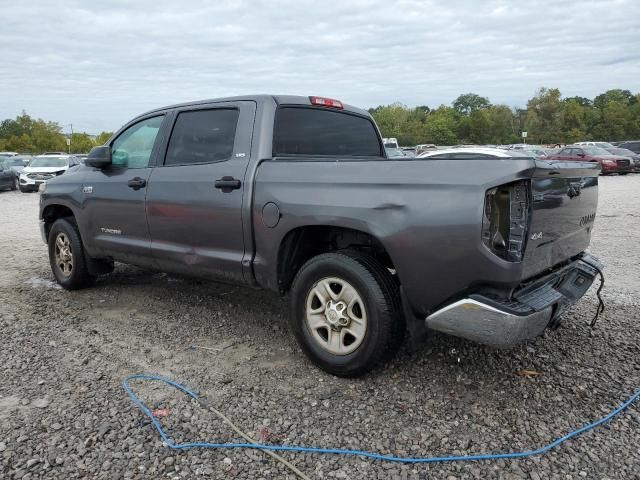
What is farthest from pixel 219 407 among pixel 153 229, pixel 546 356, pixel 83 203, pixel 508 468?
pixel 83 203

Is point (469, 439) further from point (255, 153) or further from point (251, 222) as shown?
point (255, 153)

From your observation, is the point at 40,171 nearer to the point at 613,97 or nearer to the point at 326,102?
the point at 326,102

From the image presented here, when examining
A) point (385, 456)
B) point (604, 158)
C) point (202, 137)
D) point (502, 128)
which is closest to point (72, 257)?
point (202, 137)

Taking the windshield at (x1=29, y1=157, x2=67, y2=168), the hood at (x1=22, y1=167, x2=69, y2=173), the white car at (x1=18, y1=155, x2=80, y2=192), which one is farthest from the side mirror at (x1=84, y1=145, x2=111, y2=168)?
the windshield at (x1=29, y1=157, x2=67, y2=168)

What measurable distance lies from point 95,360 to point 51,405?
2.15 feet

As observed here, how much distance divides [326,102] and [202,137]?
1.07 m

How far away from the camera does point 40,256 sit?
7480 mm

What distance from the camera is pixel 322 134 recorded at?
14.5ft

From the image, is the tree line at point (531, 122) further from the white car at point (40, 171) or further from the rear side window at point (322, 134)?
the rear side window at point (322, 134)

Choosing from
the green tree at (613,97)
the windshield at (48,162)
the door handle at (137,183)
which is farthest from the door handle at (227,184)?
the green tree at (613,97)

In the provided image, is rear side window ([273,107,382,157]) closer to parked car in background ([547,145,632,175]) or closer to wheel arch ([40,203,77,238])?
wheel arch ([40,203,77,238])

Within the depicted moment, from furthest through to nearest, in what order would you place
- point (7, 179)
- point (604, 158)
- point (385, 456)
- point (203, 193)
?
point (604, 158), point (7, 179), point (203, 193), point (385, 456)

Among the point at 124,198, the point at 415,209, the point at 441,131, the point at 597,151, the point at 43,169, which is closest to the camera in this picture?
the point at 415,209

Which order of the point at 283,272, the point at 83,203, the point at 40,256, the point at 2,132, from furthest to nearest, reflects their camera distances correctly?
1. the point at 2,132
2. the point at 40,256
3. the point at 83,203
4. the point at 283,272
